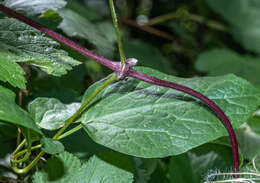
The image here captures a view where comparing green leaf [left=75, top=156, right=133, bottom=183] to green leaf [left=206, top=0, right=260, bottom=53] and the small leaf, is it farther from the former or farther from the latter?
green leaf [left=206, top=0, right=260, bottom=53]

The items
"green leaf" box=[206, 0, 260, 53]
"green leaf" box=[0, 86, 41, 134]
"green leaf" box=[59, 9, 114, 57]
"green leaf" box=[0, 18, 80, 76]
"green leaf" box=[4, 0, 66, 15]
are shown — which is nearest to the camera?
"green leaf" box=[0, 86, 41, 134]

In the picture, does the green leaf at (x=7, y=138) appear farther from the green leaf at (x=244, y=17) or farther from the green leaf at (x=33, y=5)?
the green leaf at (x=244, y=17)

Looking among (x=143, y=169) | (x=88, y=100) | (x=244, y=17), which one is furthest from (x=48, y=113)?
(x=244, y=17)

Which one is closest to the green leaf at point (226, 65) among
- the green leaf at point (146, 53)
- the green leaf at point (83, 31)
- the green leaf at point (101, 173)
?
the green leaf at point (146, 53)

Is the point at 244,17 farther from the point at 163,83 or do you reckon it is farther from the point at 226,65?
the point at 163,83

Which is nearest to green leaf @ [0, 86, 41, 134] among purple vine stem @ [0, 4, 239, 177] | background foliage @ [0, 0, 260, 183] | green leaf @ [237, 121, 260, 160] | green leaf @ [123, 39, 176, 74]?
background foliage @ [0, 0, 260, 183]

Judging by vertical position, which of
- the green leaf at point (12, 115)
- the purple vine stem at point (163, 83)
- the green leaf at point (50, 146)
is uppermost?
the purple vine stem at point (163, 83)
